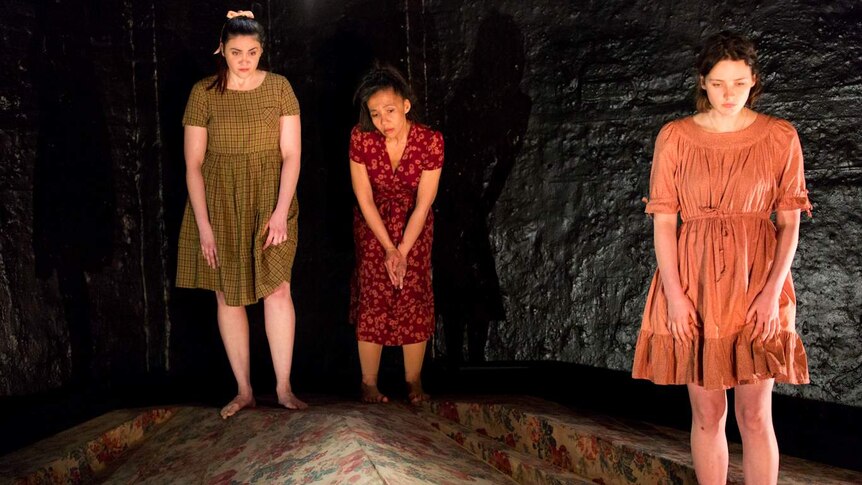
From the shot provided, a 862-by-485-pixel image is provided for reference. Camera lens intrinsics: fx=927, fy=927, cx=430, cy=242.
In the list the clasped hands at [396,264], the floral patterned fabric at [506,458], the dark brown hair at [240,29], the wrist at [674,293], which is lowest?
the floral patterned fabric at [506,458]

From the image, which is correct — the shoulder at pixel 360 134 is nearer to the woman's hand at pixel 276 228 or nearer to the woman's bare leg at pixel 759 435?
the woman's hand at pixel 276 228

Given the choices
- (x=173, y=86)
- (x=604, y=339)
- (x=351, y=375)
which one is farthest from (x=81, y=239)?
(x=604, y=339)

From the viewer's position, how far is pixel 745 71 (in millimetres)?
2617

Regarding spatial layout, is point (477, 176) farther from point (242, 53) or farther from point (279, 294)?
point (242, 53)

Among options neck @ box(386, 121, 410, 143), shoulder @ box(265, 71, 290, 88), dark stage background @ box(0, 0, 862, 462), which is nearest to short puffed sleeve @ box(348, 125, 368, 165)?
neck @ box(386, 121, 410, 143)

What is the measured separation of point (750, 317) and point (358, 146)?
1865 millimetres

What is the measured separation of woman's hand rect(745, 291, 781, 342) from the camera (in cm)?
262

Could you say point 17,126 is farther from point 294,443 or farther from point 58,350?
point 294,443

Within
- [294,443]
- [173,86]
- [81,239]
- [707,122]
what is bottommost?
[294,443]

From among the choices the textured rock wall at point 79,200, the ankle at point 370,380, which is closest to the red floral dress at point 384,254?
the ankle at point 370,380

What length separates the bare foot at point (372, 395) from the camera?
3.98 meters

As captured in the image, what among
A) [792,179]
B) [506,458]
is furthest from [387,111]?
[792,179]

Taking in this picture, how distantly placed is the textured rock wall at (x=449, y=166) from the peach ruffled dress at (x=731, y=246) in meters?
1.43

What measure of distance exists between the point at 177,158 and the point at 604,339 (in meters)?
2.26
